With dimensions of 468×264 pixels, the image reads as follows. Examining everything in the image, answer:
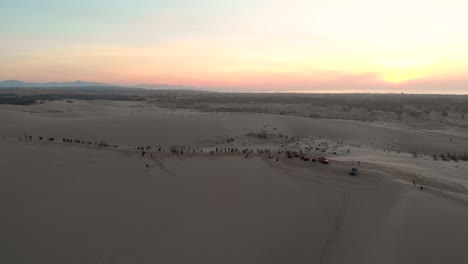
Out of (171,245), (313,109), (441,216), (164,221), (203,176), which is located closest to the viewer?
(171,245)

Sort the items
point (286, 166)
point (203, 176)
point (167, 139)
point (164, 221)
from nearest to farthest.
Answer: point (164, 221) → point (203, 176) → point (286, 166) → point (167, 139)

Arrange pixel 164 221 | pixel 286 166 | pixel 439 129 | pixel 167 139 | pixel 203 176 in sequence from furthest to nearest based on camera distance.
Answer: pixel 439 129 < pixel 167 139 < pixel 286 166 < pixel 203 176 < pixel 164 221

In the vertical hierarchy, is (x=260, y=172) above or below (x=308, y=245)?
above

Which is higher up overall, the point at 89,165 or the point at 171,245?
the point at 89,165

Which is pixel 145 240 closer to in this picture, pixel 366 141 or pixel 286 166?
pixel 286 166

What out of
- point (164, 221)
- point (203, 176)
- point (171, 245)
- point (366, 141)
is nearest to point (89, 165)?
point (203, 176)

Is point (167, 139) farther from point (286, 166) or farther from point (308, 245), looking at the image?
point (308, 245)

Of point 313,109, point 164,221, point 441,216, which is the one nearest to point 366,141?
point 441,216

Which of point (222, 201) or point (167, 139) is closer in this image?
point (222, 201)

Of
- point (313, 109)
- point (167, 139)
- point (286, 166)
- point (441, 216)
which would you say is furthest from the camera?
point (313, 109)
